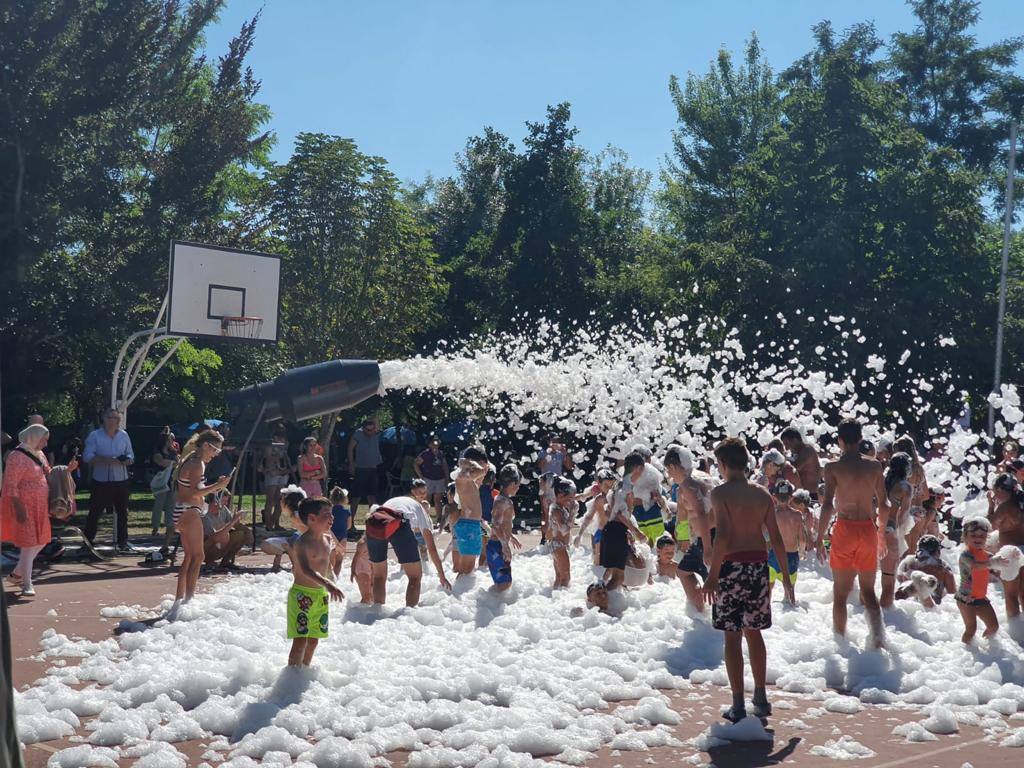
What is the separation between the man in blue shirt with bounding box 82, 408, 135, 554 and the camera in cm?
1614

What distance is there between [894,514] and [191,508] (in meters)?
6.87

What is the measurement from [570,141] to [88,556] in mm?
28162

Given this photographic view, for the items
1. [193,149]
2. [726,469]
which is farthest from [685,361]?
[726,469]

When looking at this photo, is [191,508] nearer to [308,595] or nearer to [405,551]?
[405,551]

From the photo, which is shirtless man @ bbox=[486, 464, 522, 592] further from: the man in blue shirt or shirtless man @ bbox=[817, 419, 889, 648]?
the man in blue shirt

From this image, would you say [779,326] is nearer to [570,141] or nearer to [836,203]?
[836,203]

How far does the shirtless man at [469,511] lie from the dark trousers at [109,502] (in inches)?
226

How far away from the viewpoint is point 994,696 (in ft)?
26.9

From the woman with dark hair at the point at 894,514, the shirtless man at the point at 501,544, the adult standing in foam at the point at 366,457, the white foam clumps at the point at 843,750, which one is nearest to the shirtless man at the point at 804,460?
the woman with dark hair at the point at 894,514

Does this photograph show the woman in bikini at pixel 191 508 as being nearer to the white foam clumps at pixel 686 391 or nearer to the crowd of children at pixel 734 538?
the crowd of children at pixel 734 538

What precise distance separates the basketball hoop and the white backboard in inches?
1.3

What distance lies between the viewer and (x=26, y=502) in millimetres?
12500

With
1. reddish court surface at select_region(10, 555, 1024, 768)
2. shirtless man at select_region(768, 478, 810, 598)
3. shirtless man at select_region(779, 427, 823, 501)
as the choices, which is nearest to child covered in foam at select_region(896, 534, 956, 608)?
shirtless man at select_region(768, 478, 810, 598)

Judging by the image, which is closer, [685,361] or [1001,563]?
[1001,563]
